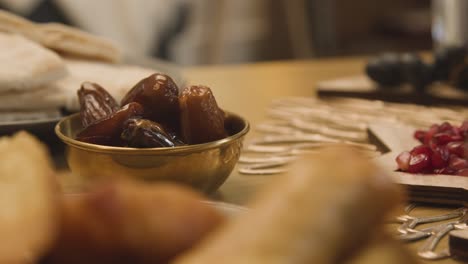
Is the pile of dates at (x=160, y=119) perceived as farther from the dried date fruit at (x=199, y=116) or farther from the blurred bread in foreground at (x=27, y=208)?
the blurred bread in foreground at (x=27, y=208)

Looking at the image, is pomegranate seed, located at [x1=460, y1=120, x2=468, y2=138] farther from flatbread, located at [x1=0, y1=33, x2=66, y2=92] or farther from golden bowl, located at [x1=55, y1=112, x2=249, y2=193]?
flatbread, located at [x1=0, y1=33, x2=66, y2=92]

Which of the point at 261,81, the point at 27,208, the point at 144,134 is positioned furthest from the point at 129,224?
the point at 261,81

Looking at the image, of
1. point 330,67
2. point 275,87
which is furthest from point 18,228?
point 330,67

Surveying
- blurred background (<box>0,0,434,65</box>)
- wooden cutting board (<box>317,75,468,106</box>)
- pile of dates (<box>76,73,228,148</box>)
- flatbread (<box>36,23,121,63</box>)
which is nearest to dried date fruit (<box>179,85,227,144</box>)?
pile of dates (<box>76,73,228,148</box>)

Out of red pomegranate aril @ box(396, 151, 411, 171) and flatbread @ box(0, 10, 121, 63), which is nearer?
red pomegranate aril @ box(396, 151, 411, 171)

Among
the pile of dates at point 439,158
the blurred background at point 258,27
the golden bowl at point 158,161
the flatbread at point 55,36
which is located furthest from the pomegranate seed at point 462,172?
the blurred background at point 258,27

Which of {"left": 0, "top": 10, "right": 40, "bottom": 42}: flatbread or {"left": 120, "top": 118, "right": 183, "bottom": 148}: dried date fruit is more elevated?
{"left": 0, "top": 10, "right": 40, "bottom": 42}: flatbread

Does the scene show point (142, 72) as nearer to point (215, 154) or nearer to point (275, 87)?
point (275, 87)
